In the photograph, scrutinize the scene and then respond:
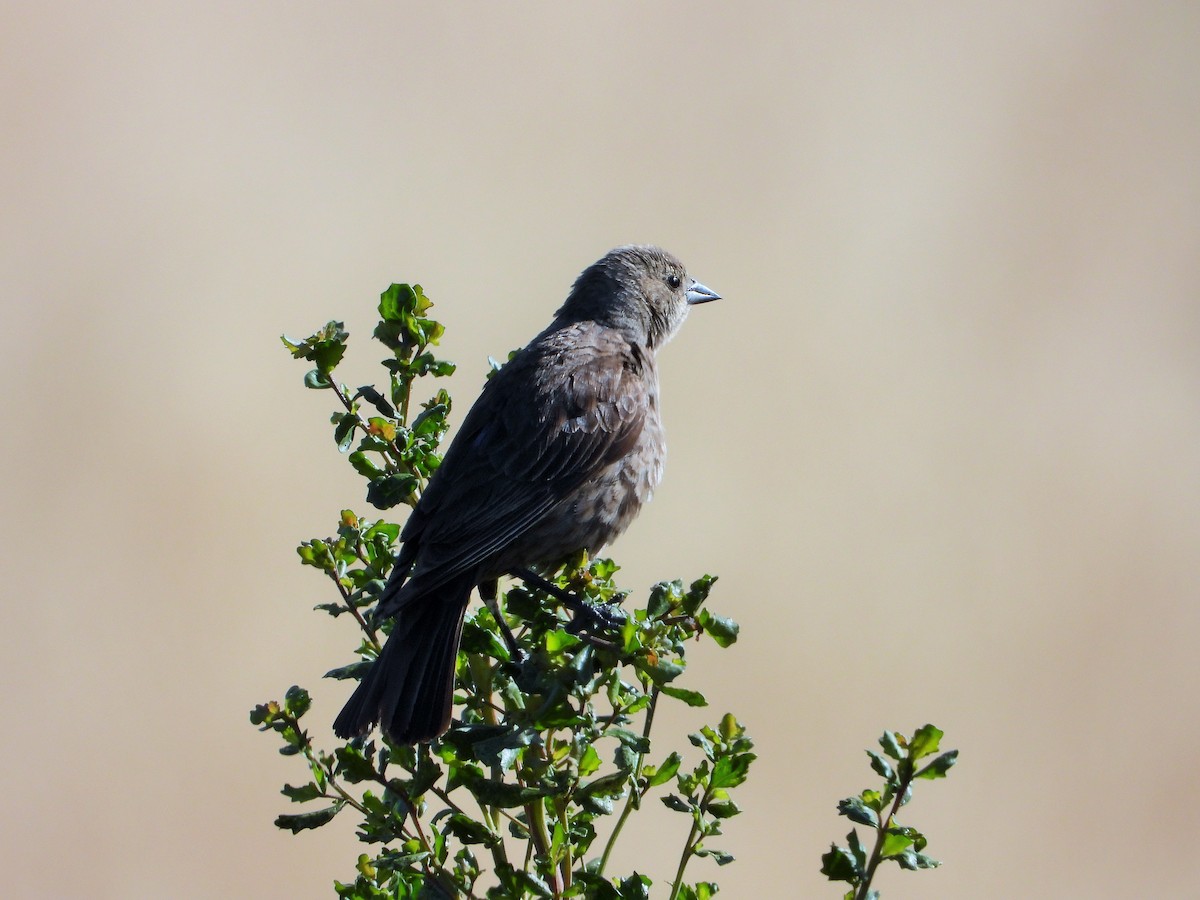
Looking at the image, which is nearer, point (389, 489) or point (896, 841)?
point (896, 841)

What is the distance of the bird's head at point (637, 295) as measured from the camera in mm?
3346

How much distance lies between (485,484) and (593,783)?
1032 mm

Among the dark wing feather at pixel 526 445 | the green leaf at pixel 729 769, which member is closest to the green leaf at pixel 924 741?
the green leaf at pixel 729 769

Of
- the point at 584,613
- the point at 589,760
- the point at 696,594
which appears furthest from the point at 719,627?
the point at 584,613

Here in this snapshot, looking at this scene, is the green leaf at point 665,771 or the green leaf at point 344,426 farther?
the green leaf at point 344,426

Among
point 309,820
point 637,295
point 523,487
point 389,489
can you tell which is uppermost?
point 637,295

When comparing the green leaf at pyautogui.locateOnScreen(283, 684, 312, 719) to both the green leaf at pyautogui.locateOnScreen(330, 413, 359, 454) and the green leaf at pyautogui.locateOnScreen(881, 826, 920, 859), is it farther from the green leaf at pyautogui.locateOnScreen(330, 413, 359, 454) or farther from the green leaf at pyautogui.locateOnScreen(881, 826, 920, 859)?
the green leaf at pyautogui.locateOnScreen(881, 826, 920, 859)

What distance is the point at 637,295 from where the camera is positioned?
3.41 metres

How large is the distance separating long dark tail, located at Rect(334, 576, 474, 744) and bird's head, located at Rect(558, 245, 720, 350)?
1.38 m

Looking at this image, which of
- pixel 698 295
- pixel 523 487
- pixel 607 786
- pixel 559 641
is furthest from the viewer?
pixel 698 295

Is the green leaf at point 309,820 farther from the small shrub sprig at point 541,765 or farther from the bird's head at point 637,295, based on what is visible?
the bird's head at point 637,295

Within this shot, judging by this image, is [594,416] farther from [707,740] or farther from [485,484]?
[707,740]

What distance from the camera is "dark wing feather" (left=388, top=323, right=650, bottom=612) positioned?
2.35 metres

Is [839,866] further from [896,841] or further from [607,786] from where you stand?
[607,786]
